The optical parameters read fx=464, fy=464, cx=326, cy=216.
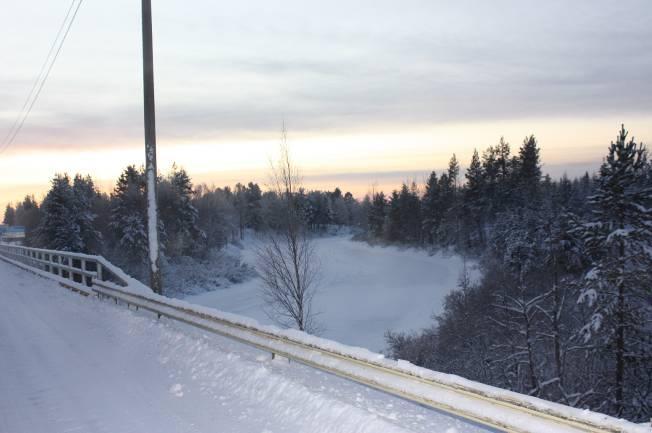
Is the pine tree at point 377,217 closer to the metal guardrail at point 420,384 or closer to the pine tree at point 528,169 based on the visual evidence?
the pine tree at point 528,169

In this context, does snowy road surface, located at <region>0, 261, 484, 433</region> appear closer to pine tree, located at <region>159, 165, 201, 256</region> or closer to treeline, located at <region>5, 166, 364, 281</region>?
treeline, located at <region>5, 166, 364, 281</region>

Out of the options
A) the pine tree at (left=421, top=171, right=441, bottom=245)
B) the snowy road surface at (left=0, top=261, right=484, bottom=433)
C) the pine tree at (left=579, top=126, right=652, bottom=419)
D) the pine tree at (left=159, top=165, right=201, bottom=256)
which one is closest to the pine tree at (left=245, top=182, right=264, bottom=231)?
the pine tree at (left=421, top=171, right=441, bottom=245)

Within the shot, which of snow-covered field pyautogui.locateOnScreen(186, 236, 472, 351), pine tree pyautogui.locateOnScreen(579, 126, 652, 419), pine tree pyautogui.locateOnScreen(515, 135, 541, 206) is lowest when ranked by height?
snow-covered field pyautogui.locateOnScreen(186, 236, 472, 351)

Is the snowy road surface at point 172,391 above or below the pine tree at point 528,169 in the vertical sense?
below

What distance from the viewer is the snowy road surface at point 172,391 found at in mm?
4352

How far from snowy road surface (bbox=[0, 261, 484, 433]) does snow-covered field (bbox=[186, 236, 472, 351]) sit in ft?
69.0

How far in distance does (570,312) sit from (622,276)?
603 inches

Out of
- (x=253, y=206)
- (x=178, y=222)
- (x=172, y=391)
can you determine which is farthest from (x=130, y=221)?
(x=253, y=206)

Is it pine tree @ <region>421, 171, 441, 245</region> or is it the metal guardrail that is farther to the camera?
pine tree @ <region>421, 171, 441, 245</region>

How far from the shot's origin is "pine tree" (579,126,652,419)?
60.4 ft

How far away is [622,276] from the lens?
18.3 m

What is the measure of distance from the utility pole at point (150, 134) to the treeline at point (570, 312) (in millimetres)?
14891

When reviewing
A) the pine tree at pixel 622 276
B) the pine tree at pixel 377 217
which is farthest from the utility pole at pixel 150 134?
the pine tree at pixel 377 217

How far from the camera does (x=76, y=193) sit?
4834cm
